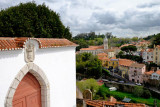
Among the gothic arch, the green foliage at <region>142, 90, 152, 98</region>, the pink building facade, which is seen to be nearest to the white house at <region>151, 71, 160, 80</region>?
the pink building facade

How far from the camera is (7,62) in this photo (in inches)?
141

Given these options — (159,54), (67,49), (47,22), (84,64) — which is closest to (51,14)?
(47,22)

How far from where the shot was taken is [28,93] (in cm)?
451

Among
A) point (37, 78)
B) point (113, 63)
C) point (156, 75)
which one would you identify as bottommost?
point (156, 75)

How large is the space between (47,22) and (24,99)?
321 inches

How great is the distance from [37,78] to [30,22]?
24.0 ft

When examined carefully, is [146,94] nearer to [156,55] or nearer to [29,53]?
[156,55]

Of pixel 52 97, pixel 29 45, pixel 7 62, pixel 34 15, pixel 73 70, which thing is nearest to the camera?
pixel 7 62

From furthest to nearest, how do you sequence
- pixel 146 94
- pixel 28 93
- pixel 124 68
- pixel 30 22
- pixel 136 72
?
1. pixel 124 68
2. pixel 136 72
3. pixel 146 94
4. pixel 30 22
5. pixel 28 93

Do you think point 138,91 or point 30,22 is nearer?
point 30,22

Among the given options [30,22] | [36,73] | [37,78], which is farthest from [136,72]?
[36,73]

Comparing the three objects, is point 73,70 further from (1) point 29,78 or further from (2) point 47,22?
(2) point 47,22

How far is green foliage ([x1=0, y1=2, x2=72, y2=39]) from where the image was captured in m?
10.3

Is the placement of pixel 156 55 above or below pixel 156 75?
above
